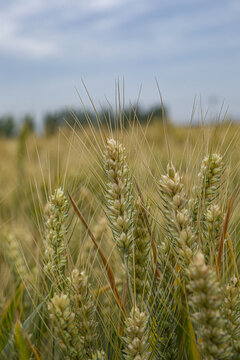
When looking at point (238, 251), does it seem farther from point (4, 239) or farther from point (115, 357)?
point (4, 239)

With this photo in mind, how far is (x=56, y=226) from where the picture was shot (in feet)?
3.54

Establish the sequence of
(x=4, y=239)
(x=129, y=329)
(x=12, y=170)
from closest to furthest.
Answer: (x=129, y=329)
(x=4, y=239)
(x=12, y=170)

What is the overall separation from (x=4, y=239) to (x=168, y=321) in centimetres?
111

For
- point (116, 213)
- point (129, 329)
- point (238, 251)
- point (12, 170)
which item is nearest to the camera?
point (129, 329)

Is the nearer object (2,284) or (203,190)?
(203,190)

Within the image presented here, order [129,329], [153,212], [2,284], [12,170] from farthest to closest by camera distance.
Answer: [12,170], [2,284], [153,212], [129,329]

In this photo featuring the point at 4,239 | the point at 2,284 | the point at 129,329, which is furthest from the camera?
the point at 4,239

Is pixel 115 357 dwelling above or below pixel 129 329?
below

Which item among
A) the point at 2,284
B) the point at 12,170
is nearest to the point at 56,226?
the point at 2,284

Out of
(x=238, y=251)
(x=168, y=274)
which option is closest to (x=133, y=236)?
(x=168, y=274)

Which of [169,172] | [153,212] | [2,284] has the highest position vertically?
[169,172]

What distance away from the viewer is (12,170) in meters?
6.05

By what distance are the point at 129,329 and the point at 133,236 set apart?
0.24 meters

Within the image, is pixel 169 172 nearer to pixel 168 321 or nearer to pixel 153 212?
pixel 153 212
